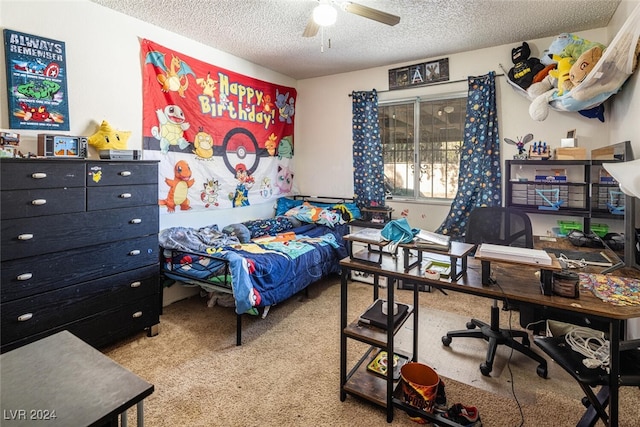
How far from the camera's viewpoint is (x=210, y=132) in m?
3.50

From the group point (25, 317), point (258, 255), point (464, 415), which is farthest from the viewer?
point (258, 255)

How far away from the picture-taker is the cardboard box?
9.44 ft

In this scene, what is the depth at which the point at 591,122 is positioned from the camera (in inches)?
120

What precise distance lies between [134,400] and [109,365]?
200mm

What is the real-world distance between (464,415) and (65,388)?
169cm

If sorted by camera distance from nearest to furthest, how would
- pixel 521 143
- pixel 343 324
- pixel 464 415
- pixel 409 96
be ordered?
pixel 464 415, pixel 343 324, pixel 521 143, pixel 409 96

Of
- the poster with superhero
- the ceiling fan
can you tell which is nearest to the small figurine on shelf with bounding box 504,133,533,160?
the ceiling fan

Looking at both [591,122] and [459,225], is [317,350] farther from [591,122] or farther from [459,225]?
[591,122]

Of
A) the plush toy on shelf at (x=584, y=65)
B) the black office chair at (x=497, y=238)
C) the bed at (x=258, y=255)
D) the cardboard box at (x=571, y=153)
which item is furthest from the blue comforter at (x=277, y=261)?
Result: the plush toy on shelf at (x=584, y=65)

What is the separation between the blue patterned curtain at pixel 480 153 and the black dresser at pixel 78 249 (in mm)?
3131

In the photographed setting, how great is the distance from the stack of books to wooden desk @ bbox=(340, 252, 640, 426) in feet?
0.45

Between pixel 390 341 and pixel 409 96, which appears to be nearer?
pixel 390 341

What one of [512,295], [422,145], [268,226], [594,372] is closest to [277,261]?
[268,226]

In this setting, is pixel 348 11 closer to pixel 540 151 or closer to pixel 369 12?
pixel 369 12
